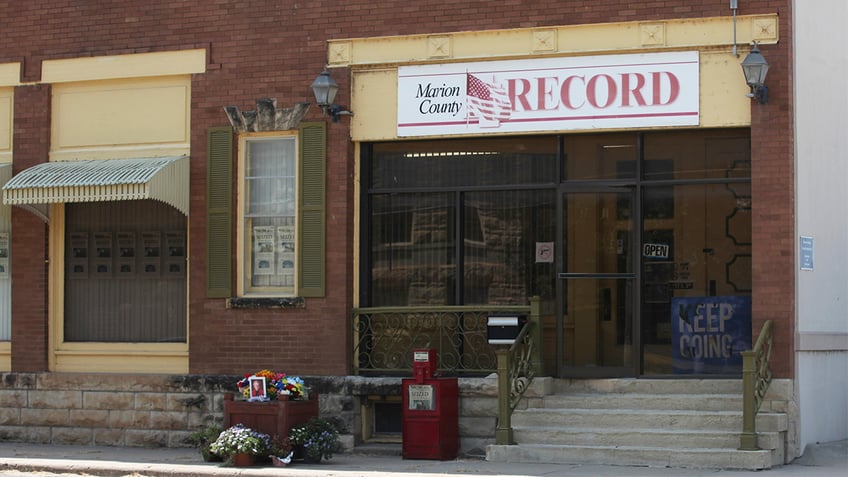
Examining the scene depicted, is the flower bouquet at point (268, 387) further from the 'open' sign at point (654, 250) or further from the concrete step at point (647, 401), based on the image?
the 'open' sign at point (654, 250)

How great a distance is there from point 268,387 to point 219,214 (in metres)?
2.85

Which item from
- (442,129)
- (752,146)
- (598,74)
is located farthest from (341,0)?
(752,146)

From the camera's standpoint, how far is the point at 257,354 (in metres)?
15.9

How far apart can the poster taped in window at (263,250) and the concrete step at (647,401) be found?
4.07 metres

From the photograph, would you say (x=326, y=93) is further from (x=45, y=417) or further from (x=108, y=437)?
(x=45, y=417)

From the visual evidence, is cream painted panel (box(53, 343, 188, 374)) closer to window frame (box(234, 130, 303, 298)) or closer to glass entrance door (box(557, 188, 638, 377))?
window frame (box(234, 130, 303, 298))

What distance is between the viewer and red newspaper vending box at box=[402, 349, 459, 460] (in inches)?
564

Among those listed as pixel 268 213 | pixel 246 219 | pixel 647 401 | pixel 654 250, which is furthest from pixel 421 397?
pixel 246 219

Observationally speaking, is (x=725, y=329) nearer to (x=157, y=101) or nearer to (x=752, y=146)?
(x=752, y=146)

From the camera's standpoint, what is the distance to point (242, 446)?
44.9 feet

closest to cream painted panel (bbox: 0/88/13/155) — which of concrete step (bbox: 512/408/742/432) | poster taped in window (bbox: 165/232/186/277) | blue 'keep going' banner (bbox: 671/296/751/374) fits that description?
poster taped in window (bbox: 165/232/186/277)

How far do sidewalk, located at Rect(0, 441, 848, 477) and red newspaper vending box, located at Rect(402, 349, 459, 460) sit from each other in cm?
15

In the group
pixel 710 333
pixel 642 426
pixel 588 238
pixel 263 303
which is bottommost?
pixel 642 426

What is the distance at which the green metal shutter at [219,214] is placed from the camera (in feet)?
52.7
